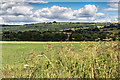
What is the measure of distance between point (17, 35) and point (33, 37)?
197 centimetres

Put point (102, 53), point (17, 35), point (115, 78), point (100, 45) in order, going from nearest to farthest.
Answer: point (115, 78), point (102, 53), point (100, 45), point (17, 35)

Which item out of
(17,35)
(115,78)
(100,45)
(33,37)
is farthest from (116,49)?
(17,35)

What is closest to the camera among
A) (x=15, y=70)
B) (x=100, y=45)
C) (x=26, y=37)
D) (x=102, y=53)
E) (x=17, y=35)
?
(x=15, y=70)

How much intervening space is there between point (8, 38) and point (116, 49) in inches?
515

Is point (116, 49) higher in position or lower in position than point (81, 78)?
higher

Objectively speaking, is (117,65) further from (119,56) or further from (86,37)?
(86,37)

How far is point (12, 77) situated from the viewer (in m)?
4.44

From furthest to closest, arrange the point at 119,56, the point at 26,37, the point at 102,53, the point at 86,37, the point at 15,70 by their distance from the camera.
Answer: the point at 26,37 → the point at 86,37 → the point at 102,53 → the point at 119,56 → the point at 15,70

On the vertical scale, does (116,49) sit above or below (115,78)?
above

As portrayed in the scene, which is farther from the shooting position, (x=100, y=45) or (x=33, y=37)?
(x=33, y=37)

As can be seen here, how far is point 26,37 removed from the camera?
16.1 m

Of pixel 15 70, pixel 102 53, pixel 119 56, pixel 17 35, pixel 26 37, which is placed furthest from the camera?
pixel 17 35

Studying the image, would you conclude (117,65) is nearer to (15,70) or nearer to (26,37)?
(15,70)

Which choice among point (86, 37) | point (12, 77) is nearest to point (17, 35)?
point (86, 37)
